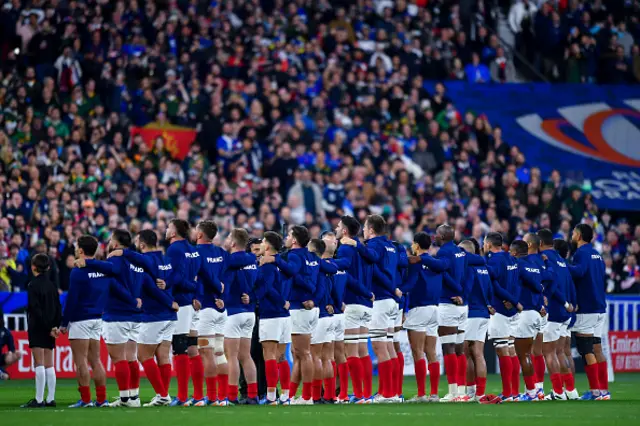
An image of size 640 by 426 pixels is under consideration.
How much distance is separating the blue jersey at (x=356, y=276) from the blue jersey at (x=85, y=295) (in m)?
3.23

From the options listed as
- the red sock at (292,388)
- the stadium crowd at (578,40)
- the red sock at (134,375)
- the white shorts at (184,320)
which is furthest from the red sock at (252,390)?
the stadium crowd at (578,40)

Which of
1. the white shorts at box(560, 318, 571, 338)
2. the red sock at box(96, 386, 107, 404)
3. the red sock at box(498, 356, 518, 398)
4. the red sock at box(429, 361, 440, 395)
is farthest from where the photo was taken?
the white shorts at box(560, 318, 571, 338)

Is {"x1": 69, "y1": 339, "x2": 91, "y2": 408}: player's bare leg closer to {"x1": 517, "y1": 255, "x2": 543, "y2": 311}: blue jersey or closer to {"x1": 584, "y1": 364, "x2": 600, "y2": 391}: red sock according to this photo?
{"x1": 517, "y1": 255, "x2": 543, "y2": 311}: blue jersey

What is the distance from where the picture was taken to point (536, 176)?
31969 mm

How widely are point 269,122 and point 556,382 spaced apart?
13.6 m

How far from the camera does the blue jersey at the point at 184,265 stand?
17266 millimetres

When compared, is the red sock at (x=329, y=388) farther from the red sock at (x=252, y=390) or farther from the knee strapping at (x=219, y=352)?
the knee strapping at (x=219, y=352)

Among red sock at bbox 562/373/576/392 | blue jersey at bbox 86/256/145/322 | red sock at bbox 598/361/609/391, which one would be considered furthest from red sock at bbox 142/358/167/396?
red sock at bbox 598/361/609/391

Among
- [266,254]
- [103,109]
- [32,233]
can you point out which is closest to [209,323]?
[266,254]

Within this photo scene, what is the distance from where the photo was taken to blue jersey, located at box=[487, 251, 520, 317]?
61.0ft

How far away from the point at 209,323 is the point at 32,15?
1479cm

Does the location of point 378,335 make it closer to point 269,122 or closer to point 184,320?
point 184,320

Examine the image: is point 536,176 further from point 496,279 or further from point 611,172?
point 496,279

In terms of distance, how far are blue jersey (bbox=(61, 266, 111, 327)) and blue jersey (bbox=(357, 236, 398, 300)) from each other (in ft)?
11.8
